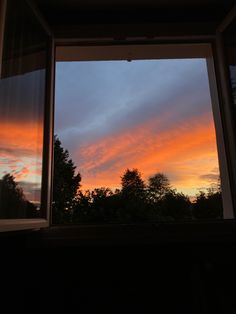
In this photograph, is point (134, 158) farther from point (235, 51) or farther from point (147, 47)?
point (235, 51)

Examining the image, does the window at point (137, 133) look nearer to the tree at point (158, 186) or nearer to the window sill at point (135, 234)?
the tree at point (158, 186)

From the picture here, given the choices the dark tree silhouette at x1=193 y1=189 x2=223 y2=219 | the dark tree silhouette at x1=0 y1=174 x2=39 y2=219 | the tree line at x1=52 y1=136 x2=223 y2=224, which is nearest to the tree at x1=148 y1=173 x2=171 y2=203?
the tree line at x1=52 y1=136 x2=223 y2=224

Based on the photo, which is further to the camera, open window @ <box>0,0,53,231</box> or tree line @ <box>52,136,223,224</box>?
tree line @ <box>52,136,223,224</box>

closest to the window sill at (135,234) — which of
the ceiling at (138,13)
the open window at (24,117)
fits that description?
the open window at (24,117)

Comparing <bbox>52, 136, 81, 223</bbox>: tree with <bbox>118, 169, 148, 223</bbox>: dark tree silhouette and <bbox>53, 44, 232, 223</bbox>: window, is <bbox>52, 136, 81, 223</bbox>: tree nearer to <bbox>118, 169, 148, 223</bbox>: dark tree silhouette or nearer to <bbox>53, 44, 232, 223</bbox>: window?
<bbox>53, 44, 232, 223</bbox>: window

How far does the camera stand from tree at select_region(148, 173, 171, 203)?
2.07m

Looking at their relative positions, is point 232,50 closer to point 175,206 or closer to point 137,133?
point 137,133

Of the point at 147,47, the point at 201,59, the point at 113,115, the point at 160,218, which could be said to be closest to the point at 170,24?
the point at 147,47

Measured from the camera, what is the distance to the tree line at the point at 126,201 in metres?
1.97

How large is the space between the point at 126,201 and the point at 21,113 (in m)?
0.93

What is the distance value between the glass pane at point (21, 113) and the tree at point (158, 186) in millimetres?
773

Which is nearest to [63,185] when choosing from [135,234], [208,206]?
[135,234]

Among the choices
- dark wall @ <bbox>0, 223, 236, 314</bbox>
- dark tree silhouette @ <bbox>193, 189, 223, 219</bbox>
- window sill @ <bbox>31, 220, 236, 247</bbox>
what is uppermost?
dark tree silhouette @ <bbox>193, 189, 223, 219</bbox>

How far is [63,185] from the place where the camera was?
202 centimetres
